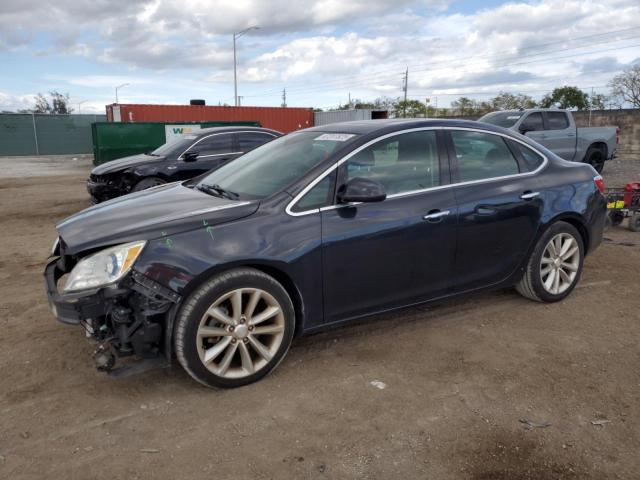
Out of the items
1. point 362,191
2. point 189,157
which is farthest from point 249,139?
point 362,191

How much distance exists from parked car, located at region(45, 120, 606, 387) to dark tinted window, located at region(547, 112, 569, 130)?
9341 millimetres

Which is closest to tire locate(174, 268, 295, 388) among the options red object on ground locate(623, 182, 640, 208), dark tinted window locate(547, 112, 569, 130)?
red object on ground locate(623, 182, 640, 208)

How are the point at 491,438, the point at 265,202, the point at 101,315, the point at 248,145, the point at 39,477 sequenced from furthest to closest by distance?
the point at 248,145 < the point at 265,202 < the point at 101,315 < the point at 491,438 < the point at 39,477

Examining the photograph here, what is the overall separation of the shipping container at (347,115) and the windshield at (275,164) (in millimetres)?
24482

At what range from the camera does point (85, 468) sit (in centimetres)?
265

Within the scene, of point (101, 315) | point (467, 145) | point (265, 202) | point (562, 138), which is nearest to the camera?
point (101, 315)

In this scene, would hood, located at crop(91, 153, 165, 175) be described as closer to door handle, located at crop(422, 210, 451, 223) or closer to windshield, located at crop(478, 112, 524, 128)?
door handle, located at crop(422, 210, 451, 223)

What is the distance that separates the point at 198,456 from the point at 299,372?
1020 mm

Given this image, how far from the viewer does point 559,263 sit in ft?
15.5

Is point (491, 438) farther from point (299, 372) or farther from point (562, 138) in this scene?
point (562, 138)

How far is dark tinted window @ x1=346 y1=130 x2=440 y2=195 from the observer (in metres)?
3.82

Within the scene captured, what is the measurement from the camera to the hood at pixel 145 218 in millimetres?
3223

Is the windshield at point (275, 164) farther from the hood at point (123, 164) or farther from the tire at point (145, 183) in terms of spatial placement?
the hood at point (123, 164)

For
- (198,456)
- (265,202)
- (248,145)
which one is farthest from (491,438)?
(248,145)
